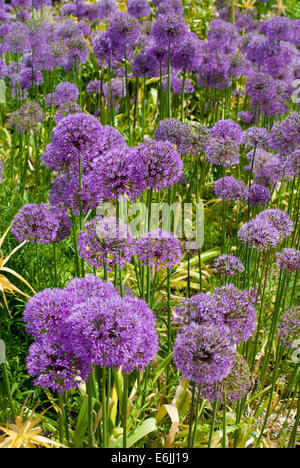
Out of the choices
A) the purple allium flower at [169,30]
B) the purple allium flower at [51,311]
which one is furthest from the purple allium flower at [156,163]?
the purple allium flower at [169,30]

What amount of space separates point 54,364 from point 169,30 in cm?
272

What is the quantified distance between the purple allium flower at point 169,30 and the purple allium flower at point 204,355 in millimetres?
2563

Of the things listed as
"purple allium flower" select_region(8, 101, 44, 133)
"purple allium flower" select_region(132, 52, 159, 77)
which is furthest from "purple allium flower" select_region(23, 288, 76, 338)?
"purple allium flower" select_region(132, 52, 159, 77)

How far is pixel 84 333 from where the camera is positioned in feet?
4.83

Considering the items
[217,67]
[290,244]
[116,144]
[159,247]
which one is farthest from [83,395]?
[217,67]

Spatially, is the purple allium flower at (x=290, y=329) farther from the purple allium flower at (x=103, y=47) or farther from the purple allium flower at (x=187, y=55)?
the purple allium flower at (x=103, y=47)

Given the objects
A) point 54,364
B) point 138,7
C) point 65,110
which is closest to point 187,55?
point 65,110

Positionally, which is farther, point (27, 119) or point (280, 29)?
point (280, 29)

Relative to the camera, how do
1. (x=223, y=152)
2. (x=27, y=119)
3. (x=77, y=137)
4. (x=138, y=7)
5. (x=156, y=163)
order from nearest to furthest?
(x=156, y=163), (x=77, y=137), (x=223, y=152), (x=27, y=119), (x=138, y=7)

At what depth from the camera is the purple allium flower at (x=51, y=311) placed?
67.6 inches

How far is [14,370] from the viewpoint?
2.83 meters

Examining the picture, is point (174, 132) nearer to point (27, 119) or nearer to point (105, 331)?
point (27, 119)

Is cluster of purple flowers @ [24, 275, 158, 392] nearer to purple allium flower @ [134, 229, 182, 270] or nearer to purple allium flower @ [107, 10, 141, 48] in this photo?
purple allium flower @ [134, 229, 182, 270]
